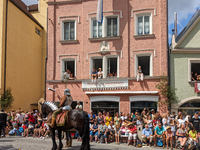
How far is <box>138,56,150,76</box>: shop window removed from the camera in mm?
19203

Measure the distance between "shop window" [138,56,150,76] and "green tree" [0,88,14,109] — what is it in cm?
1166

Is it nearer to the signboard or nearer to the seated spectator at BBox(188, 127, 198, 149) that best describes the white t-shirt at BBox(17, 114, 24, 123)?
the signboard

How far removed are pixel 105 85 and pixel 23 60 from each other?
10676 mm

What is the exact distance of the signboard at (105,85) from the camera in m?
19.1

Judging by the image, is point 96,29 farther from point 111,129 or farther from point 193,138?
point 193,138

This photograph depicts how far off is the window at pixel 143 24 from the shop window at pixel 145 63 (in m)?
1.94

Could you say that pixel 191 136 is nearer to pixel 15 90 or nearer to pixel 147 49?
pixel 147 49

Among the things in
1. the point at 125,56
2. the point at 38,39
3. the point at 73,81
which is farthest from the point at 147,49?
the point at 38,39

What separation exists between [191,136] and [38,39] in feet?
70.4

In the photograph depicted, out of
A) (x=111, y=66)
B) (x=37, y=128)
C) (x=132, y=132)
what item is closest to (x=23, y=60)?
(x=111, y=66)

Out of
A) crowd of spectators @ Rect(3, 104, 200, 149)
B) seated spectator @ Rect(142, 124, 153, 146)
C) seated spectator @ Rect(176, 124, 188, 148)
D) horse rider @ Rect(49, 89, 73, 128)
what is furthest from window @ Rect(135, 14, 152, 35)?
horse rider @ Rect(49, 89, 73, 128)

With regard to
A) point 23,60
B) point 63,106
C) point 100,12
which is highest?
point 100,12

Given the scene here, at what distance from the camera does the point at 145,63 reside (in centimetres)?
1930

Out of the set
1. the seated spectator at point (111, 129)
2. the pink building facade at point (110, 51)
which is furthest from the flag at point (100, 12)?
the seated spectator at point (111, 129)
